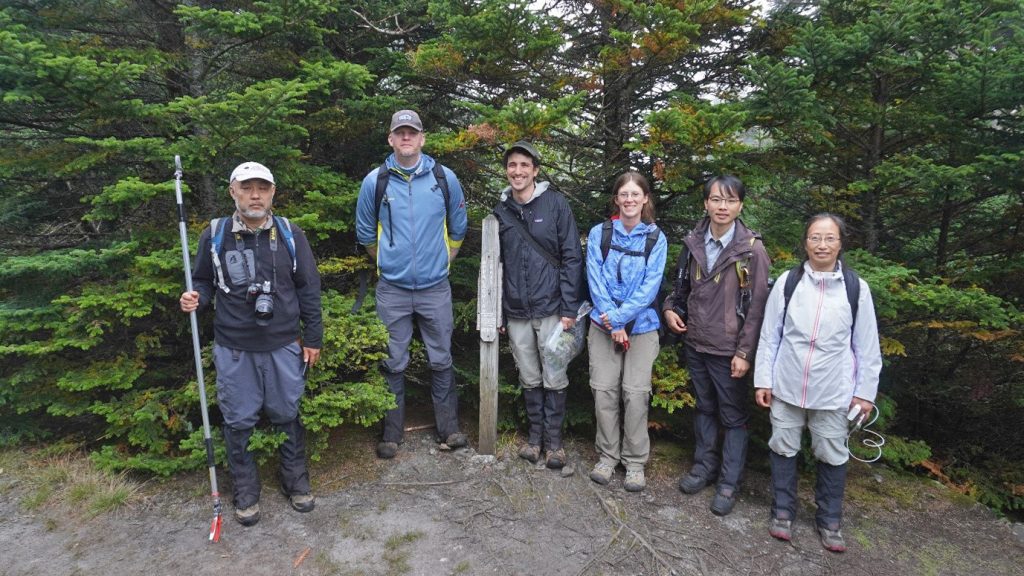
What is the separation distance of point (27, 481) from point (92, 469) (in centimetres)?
59

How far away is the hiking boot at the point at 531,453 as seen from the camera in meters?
5.22

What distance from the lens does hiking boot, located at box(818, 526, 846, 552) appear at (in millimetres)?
4004

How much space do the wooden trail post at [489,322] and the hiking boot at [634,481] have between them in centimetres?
138

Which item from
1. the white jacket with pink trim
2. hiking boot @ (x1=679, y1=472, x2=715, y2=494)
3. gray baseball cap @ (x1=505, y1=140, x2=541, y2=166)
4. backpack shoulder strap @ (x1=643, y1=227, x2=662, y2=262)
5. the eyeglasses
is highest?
gray baseball cap @ (x1=505, y1=140, x2=541, y2=166)

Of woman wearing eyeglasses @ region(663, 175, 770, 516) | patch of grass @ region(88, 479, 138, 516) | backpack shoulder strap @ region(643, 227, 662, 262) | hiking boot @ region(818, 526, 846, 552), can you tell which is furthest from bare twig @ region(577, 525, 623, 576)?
patch of grass @ region(88, 479, 138, 516)

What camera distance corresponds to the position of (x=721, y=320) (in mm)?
4438

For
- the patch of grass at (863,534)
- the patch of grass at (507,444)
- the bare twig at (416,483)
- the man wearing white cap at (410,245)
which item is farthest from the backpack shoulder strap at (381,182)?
the patch of grass at (863,534)

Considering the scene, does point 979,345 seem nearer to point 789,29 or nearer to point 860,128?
point 860,128

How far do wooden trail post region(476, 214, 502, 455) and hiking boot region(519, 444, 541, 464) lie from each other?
13.3 inches

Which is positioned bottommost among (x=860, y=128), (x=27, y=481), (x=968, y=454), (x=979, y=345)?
(x=968, y=454)

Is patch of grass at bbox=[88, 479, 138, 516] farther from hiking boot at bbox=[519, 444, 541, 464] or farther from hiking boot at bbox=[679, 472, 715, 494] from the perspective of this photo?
hiking boot at bbox=[679, 472, 715, 494]

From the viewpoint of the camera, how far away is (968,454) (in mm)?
6004

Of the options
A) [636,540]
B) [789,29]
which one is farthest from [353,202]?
[789,29]

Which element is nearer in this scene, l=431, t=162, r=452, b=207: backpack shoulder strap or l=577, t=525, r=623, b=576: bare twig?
l=577, t=525, r=623, b=576: bare twig
